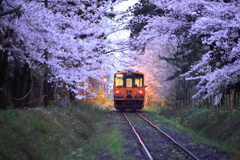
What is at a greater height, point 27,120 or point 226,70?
point 226,70

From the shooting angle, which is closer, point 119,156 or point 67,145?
point 119,156

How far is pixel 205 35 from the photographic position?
47.3 feet

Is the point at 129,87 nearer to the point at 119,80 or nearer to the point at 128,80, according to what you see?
the point at 128,80

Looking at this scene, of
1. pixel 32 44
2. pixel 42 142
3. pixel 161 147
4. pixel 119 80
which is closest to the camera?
pixel 42 142

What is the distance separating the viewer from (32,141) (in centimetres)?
723

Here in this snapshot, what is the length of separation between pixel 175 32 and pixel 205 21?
580 centimetres

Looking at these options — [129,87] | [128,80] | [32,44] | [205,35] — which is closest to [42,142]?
[32,44]

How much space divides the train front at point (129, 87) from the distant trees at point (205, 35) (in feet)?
9.67

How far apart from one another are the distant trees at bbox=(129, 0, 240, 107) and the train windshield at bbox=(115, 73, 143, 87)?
3.10 meters

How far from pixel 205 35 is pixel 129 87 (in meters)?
9.51

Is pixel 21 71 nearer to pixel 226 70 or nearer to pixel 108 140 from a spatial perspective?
pixel 108 140

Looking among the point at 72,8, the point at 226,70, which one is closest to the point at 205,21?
the point at 226,70

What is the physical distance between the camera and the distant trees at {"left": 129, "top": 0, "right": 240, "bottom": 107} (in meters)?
9.81

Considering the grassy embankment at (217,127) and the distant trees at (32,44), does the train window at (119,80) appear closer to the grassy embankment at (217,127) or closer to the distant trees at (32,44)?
the distant trees at (32,44)
